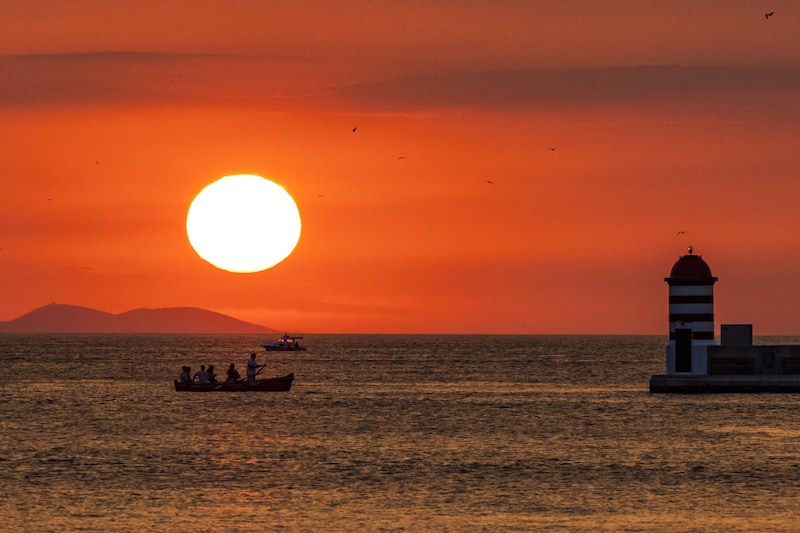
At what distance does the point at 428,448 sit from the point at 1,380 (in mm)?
92559


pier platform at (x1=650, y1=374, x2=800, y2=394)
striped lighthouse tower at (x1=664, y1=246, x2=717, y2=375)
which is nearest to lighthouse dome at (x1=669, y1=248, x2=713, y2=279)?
striped lighthouse tower at (x1=664, y1=246, x2=717, y2=375)

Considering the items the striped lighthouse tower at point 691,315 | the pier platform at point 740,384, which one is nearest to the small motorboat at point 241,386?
the striped lighthouse tower at point 691,315

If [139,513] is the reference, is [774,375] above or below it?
above

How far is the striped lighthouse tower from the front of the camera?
77.4 meters

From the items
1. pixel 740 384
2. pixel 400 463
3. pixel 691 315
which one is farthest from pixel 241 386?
pixel 400 463

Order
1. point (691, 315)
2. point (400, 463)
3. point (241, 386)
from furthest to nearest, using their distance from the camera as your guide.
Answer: point (241, 386) < point (691, 315) < point (400, 463)

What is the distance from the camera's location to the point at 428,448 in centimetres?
6172

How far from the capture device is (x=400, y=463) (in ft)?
182

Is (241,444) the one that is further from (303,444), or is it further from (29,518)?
(29,518)

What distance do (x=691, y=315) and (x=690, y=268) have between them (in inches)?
105

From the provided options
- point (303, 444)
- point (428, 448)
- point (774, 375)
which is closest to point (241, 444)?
point (303, 444)

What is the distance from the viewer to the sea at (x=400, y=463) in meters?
41.9

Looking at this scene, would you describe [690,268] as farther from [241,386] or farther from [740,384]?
[241,386]

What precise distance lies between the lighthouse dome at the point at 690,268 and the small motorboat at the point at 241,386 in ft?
103
